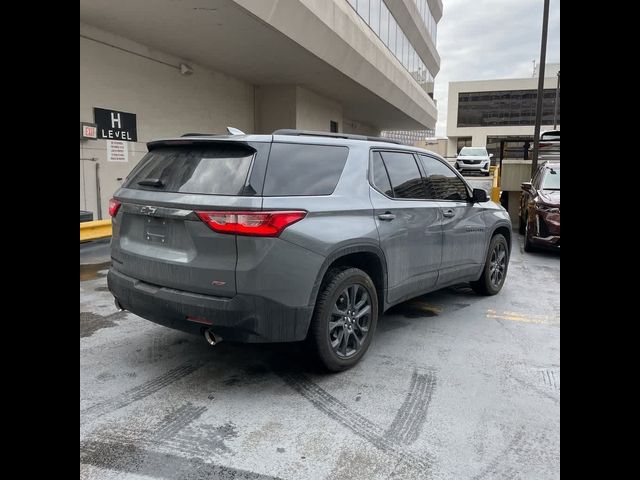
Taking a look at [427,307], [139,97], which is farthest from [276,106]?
[427,307]

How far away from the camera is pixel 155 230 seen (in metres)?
3.46

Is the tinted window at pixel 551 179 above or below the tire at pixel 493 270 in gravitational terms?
above

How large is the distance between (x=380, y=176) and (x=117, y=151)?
344 inches

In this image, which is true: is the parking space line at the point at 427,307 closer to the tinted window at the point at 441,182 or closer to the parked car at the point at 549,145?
the tinted window at the point at 441,182

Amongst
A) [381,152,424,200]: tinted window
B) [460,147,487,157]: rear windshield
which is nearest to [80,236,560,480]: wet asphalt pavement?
[381,152,424,200]: tinted window

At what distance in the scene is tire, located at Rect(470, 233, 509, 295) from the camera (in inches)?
237

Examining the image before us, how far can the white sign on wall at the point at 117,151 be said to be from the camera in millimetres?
10883

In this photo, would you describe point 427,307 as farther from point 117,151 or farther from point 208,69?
point 208,69

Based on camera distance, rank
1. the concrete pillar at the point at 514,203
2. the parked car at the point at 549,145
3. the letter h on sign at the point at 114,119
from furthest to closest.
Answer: the concrete pillar at the point at 514,203 < the parked car at the point at 549,145 < the letter h on sign at the point at 114,119

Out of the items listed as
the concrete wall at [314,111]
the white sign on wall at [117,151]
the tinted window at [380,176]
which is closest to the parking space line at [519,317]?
the tinted window at [380,176]

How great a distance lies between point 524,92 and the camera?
183 feet

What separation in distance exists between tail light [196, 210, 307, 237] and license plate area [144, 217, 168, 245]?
0.40 meters
